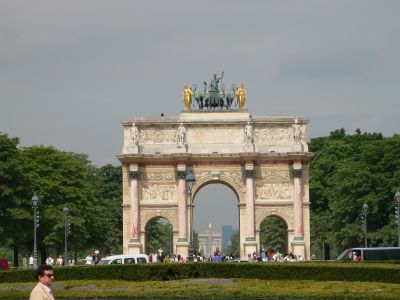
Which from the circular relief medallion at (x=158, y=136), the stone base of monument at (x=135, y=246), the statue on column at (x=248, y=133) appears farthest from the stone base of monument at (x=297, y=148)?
the stone base of monument at (x=135, y=246)

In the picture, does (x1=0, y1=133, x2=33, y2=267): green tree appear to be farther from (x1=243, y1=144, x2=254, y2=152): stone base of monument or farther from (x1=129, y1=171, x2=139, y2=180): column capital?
(x1=243, y1=144, x2=254, y2=152): stone base of monument

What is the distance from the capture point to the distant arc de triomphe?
74625 mm

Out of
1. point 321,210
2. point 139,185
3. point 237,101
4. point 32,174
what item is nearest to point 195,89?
point 237,101

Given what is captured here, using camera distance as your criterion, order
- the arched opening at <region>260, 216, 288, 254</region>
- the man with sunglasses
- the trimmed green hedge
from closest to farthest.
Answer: the man with sunglasses
the trimmed green hedge
the arched opening at <region>260, 216, 288, 254</region>

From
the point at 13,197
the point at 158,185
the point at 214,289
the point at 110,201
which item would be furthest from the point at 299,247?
the point at 214,289

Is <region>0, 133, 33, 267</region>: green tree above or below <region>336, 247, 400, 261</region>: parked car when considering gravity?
above

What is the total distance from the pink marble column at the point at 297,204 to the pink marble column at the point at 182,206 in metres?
7.64

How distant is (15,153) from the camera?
6944 cm

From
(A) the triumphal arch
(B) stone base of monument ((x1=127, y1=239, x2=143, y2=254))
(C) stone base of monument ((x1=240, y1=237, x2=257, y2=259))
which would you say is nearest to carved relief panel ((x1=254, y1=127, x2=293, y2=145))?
(A) the triumphal arch

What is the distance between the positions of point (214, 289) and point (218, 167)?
41.3m

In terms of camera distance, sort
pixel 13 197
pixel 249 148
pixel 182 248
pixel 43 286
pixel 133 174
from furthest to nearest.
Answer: pixel 133 174 < pixel 249 148 < pixel 182 248 < pixel 13 197 < pixel 43 286

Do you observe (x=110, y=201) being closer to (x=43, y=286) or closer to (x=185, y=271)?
(x=185, y=271)

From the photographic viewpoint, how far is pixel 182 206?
74.4 m

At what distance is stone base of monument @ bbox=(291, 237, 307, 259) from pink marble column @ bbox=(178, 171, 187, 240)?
759 cm
